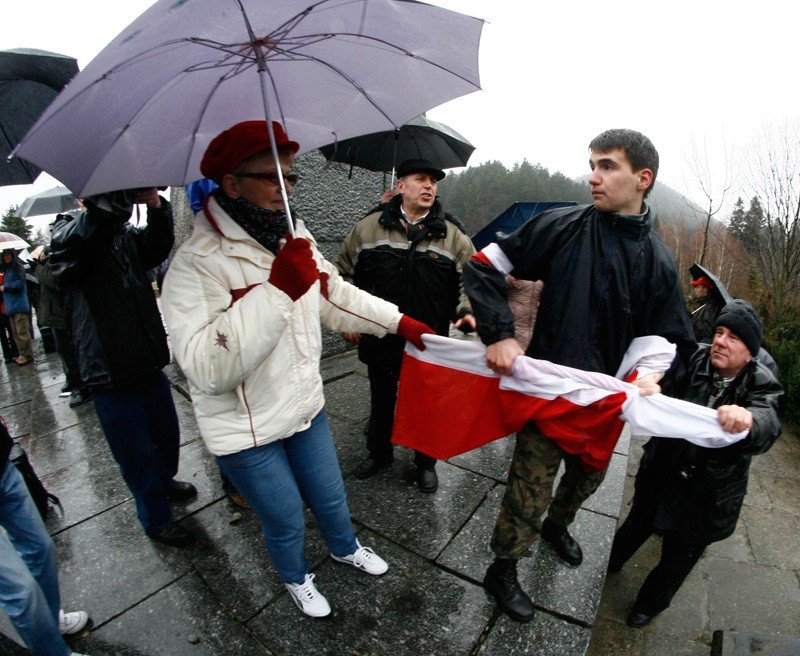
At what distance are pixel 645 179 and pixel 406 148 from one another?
2.10 meters

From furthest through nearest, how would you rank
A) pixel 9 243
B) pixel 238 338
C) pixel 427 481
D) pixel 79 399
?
1. pixel 9 243
2. pixel 79 399
3. pixel 427 481
4. pixel 238 338

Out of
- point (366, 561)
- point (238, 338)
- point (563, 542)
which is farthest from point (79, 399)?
point (563, 542)

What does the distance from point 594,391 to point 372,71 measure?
69.3 inches

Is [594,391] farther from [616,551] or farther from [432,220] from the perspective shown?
[616,551]

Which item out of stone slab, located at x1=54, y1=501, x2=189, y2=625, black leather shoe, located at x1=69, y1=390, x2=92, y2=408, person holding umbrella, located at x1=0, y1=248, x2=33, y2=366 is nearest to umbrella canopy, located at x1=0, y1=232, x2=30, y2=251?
person holding umbrella, located at x1=0, y1=248, x2=33, y2=366

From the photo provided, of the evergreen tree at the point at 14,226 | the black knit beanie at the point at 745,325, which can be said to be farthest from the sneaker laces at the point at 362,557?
the evergreen tree at the point at 14,226

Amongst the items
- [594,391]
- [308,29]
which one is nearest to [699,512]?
[594,391]

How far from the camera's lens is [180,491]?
2961 millimetres

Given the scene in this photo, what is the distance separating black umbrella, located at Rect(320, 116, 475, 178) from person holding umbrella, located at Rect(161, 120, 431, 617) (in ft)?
6.09

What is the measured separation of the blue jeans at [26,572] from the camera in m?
1.59

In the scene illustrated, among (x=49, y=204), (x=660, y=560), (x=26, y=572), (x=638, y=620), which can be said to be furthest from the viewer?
(x=49, y=204)

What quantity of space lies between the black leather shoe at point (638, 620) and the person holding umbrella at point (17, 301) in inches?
358

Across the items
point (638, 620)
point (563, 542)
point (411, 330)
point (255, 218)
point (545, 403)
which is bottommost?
point (638, 620)

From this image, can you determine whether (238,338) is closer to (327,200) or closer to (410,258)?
(410,258)
